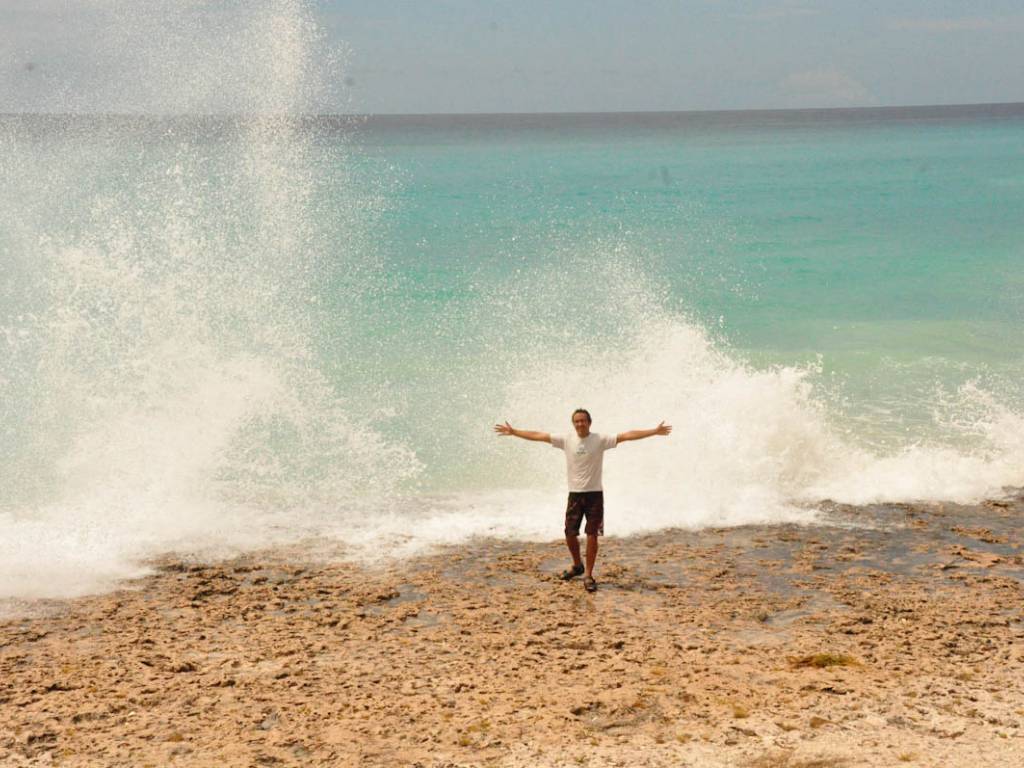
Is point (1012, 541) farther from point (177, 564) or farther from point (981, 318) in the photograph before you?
point (981, 318)

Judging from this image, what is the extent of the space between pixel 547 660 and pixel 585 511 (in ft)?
5.34

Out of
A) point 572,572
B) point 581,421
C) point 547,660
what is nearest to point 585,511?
point 572,572

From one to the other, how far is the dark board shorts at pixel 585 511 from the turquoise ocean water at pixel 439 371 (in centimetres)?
139

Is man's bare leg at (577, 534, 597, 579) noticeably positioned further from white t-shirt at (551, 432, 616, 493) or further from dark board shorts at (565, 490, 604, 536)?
white t-shirt at (551, 432, 616, 493)

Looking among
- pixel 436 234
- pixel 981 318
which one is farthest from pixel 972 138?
pixel 981 318

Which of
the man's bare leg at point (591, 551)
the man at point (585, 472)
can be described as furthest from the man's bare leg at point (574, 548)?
the man's bare leg at point (591, 551)

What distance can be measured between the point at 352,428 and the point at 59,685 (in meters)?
7.04

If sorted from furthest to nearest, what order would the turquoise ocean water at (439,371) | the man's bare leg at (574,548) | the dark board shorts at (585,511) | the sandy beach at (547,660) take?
the turquoise ocean water at (439,371) < the man's bare leg at (574,548) < the dark board shorts at (585,511) < the sandy beach at (547,660)

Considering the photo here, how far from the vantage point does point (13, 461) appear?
12.3 metres

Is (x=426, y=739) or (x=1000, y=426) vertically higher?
(x=1000, y=426)

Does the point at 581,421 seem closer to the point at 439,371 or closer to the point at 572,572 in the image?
the point at 572,572

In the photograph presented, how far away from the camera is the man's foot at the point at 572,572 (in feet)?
29.5

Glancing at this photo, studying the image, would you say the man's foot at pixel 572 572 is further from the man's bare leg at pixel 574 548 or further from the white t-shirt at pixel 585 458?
the white t-shirt at pixel 585 458

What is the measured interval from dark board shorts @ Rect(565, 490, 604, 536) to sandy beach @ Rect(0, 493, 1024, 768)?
0.44 m
